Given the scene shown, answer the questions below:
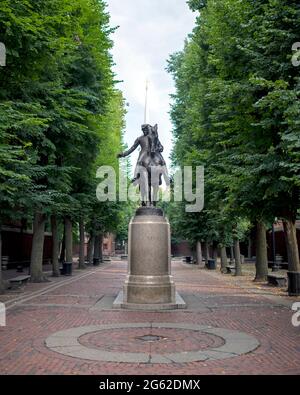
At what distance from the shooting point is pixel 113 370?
6.33 metres

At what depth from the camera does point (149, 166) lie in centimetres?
1495

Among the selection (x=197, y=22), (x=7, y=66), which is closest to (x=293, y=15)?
(x=7, y=66)

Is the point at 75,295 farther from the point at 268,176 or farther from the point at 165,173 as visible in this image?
the point at 268,176

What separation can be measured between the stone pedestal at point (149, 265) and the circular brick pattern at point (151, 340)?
3439 mm

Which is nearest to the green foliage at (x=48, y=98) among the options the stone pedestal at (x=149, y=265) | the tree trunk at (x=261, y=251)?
the stone pedestal at (x=149, y=265)

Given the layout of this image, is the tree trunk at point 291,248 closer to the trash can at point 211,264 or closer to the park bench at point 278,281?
the park bench at point 278,281

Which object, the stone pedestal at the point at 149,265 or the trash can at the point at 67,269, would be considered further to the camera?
the trash can at the point at 67,269

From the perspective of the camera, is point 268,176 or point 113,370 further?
point 268,176

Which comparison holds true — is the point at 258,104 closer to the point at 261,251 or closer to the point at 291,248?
the point at 291,248

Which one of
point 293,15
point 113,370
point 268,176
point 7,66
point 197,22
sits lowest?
point 113,370

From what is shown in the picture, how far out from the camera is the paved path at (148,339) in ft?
21.6

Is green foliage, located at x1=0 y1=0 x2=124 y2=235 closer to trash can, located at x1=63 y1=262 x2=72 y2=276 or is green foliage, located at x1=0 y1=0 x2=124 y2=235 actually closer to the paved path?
trash can, located at x1=63 y1=262 x2=72 y2=276
